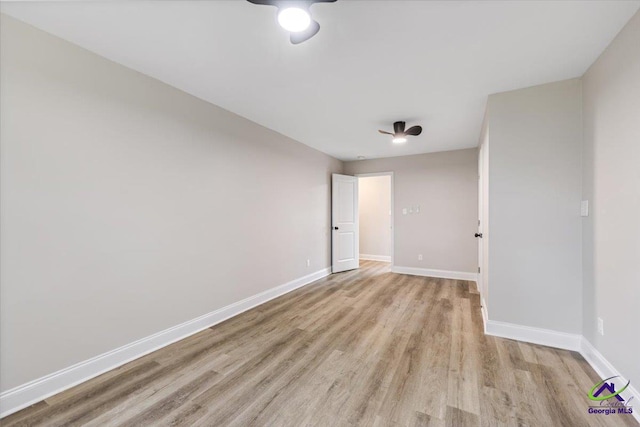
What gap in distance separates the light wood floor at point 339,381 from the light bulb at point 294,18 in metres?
2.29

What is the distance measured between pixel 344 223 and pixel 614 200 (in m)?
4.06

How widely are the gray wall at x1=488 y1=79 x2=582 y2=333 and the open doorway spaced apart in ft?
13.8

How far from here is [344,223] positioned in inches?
219

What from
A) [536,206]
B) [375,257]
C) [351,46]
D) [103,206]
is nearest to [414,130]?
[536,206]

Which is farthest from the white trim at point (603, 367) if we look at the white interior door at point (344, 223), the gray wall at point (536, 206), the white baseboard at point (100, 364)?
the white interior door at point (344, 223)

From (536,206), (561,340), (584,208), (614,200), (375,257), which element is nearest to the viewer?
(614,200)

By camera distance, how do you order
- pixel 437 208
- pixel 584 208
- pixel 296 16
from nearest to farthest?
pixel 296 16 < pixel 584 208 < pixel 437 208

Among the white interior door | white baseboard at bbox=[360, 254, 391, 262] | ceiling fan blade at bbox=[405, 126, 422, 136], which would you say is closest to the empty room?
ceiling fan blade at bbox=[405, 126, 422, 136]

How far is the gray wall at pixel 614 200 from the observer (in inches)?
63.3

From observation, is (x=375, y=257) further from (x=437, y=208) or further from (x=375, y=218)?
(x=437, y=208)

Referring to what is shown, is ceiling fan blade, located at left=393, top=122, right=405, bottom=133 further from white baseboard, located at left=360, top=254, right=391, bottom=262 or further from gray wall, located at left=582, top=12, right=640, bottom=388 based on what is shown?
white baseboard, located at left=360, top=254, right=391, bottom=262

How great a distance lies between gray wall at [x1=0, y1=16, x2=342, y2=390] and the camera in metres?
1.66

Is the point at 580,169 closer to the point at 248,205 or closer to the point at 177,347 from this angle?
the point at 248,205

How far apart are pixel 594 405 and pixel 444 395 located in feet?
3.02
